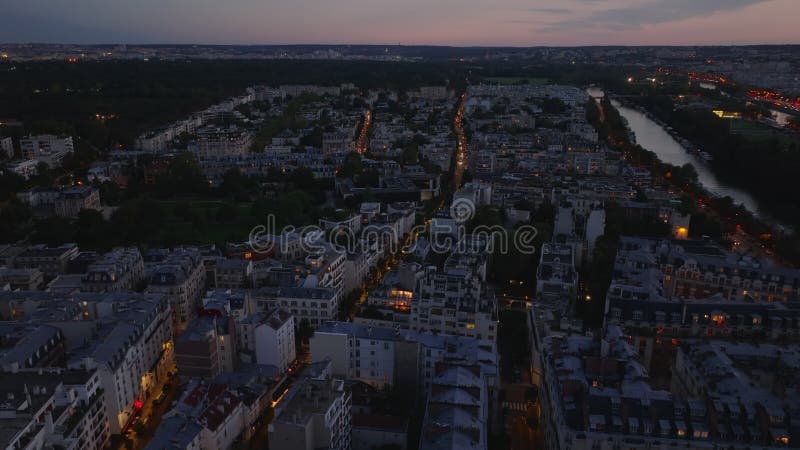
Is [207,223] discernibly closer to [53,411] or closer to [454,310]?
[454,310]

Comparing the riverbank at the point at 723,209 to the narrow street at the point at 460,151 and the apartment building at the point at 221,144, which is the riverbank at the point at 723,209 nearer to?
the narrow street at the point at 460,151

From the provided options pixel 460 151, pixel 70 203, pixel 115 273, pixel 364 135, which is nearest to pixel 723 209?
pixel 460 151

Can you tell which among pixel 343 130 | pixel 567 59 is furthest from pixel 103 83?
pixel 567 59

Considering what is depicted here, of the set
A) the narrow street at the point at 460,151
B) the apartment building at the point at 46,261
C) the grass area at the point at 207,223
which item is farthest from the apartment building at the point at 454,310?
the narrow street at the point at 460,151

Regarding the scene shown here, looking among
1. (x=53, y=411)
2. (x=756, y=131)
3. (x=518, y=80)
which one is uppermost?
(x=518, y=80)

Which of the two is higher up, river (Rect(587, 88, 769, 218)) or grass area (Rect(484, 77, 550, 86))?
grass area (Rect(484, 77, 550, 86))

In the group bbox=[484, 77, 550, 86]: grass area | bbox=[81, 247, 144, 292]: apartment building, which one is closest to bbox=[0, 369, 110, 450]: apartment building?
bbox=[81, 247, 144, 292]: apartment building

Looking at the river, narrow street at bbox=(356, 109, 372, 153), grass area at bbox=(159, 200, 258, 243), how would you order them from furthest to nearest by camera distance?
narrow street at bbox=(356, 109, 372, 153), the river, grass area at bbox=(159, 200, 258, 243)

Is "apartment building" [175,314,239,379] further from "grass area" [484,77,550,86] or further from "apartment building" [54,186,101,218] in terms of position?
"grass area" [484,77,550,86]
